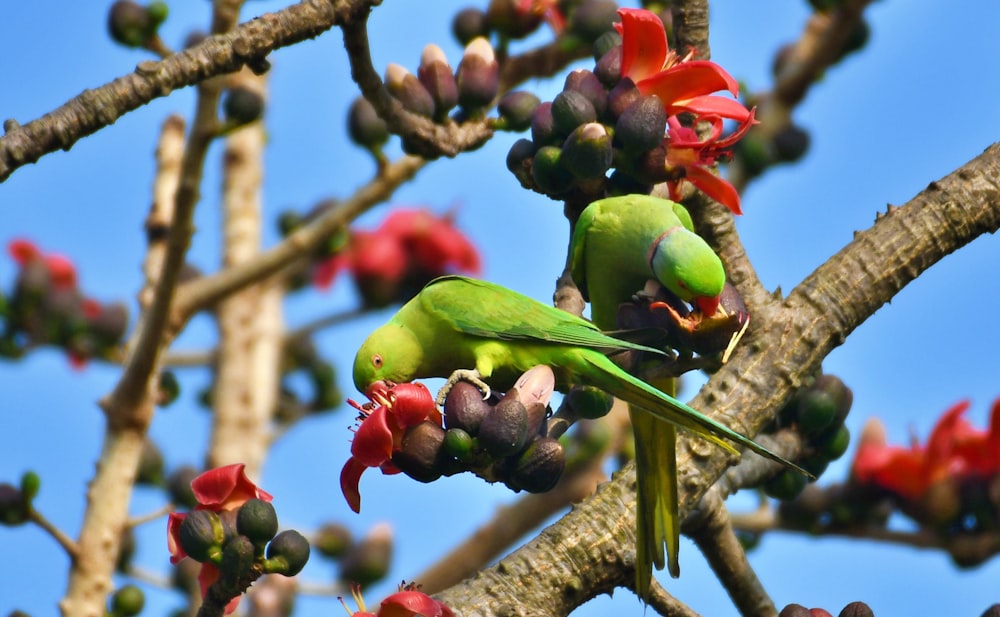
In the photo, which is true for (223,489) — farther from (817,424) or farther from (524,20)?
(524,20)

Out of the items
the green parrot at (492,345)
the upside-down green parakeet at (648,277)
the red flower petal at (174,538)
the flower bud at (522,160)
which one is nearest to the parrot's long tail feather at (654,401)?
the green parrot at (492,345)

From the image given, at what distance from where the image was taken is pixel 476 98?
4.02 meters

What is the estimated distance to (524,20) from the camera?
480 centimetres

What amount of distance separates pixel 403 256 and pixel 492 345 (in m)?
4.16

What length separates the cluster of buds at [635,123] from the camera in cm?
303

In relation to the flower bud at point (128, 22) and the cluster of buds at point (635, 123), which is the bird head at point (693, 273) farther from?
the flower bud at point (128, 22)

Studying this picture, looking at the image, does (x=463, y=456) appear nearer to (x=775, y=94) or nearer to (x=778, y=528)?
(x=778, y=528)

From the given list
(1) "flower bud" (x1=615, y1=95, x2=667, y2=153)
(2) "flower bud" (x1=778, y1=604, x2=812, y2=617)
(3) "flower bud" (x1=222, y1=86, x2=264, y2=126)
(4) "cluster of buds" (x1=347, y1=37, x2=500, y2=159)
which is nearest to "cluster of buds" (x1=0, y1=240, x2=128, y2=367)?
(3) "flower bud" (x1=222, y1=86, x2=264, y2=126)

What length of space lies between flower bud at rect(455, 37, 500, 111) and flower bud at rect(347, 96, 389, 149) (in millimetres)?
700

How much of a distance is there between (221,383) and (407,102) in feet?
10.8

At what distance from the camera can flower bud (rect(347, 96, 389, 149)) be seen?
4703mm

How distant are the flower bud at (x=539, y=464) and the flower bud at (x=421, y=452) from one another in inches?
6.4

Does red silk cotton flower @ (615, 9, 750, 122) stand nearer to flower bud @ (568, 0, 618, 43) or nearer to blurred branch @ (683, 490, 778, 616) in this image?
blurred branch @ (683, 490, 778, 616)

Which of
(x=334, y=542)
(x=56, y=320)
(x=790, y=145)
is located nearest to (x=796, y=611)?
(x=334, y=542)
